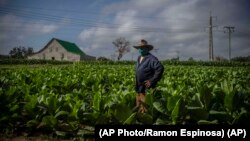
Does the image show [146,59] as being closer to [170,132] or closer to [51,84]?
[170,132]

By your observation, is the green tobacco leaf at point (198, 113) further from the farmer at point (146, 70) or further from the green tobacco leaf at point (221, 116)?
the farmer at point (146, 70)

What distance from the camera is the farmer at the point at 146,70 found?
19.5 feet

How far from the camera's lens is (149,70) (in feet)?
20.2

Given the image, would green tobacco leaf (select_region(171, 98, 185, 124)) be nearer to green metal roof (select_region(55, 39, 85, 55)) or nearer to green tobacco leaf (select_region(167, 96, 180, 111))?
green tobacco leaf (select_region(167, 96, 180, 111))

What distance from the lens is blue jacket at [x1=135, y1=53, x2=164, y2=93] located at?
595cm

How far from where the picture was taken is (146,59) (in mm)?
6195

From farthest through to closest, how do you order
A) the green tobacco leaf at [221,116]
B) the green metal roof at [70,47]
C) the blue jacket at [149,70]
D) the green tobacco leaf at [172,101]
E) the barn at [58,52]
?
the green metal roof at [70,47] → the barn at [58,52] → the blue jacket at [149,70] → the green tobacco leaf at [172,101] → the green tobacco leaf at [221,116]

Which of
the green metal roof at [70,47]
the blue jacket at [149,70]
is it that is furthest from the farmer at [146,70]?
the green metal roof at [70,47]

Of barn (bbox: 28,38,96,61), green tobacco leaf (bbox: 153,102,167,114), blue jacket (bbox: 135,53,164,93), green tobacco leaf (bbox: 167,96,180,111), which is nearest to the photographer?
green tobacco leaf (bbox: 167,96,180,111)

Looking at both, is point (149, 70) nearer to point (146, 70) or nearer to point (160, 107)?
point (146, 70)

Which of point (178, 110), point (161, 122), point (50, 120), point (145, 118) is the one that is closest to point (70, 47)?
point (50, 120)

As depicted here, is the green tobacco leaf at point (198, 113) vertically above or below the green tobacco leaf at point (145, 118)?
above

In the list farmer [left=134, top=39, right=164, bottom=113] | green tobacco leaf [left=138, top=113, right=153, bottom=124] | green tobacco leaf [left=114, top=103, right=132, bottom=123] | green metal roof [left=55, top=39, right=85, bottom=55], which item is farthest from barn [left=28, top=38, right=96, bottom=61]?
green tobacco leaf [left=114, top=103, right=132, bottom=123]

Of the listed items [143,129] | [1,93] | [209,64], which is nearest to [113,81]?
[1,93]
